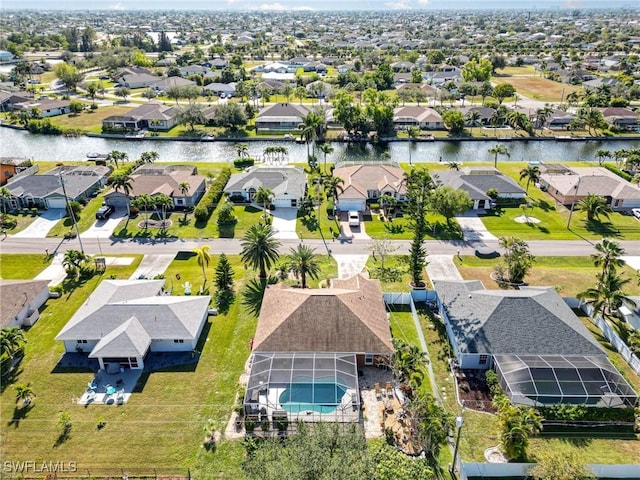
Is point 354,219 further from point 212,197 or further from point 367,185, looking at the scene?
point 212,197

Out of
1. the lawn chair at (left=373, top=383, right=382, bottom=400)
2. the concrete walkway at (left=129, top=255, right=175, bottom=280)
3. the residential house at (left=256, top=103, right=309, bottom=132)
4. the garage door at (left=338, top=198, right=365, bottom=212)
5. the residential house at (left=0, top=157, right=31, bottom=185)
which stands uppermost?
the residential house at (left=256, top=103, right=309, bottom=132)

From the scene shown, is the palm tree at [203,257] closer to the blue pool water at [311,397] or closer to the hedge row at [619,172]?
the blue pool water at [311,397]

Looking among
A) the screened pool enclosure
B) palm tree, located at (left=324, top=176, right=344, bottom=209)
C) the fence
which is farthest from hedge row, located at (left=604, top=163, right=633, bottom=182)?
the screened pool enclosure

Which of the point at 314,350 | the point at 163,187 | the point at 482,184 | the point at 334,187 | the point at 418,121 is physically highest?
the point at 418,121

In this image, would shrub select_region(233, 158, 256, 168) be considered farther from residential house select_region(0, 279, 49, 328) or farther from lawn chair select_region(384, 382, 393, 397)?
lawn chair select_region(384, 382, 393, 397)

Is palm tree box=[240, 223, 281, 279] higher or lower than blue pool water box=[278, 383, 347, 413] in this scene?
higher

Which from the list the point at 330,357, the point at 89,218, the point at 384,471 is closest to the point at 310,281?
the point at 330,357

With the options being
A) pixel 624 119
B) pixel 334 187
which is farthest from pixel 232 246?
pixel 624 119
